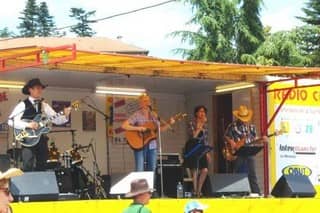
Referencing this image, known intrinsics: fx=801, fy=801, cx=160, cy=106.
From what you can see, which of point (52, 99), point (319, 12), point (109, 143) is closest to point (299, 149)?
point (109, 143)

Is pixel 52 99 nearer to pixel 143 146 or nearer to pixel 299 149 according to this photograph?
pixel 143 146

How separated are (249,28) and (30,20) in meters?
14.4

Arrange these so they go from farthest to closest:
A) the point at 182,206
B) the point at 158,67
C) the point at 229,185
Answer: the point at 229,185 < the point at 158,67 < the point at 182,206

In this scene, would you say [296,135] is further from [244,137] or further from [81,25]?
[81,25]

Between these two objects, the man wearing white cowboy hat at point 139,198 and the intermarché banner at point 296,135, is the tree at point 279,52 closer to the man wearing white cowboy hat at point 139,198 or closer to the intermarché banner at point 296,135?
the intermarché banner at point 296,135

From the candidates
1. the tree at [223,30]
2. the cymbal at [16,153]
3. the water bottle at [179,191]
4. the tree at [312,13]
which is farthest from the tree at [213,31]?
the cymbal at [16,153]

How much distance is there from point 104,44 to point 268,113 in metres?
6.40

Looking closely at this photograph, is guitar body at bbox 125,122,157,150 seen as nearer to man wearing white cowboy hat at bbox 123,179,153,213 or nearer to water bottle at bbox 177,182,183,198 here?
water bottle at bbox 177,182,183,198

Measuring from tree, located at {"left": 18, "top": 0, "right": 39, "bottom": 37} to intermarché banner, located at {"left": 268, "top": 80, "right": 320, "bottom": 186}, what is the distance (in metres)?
25.3

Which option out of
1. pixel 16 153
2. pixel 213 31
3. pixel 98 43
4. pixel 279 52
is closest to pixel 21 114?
pixel 16 153

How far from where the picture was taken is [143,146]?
12.0m

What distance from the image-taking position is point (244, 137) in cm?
1310

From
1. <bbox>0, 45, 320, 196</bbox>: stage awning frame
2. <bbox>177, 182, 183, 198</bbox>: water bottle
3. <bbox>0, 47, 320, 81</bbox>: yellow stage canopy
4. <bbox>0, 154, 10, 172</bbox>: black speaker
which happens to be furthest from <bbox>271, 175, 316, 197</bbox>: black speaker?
<bbox>0, 154, 10, 172</bbox>: black speaker

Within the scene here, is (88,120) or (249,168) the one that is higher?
(88,120)
